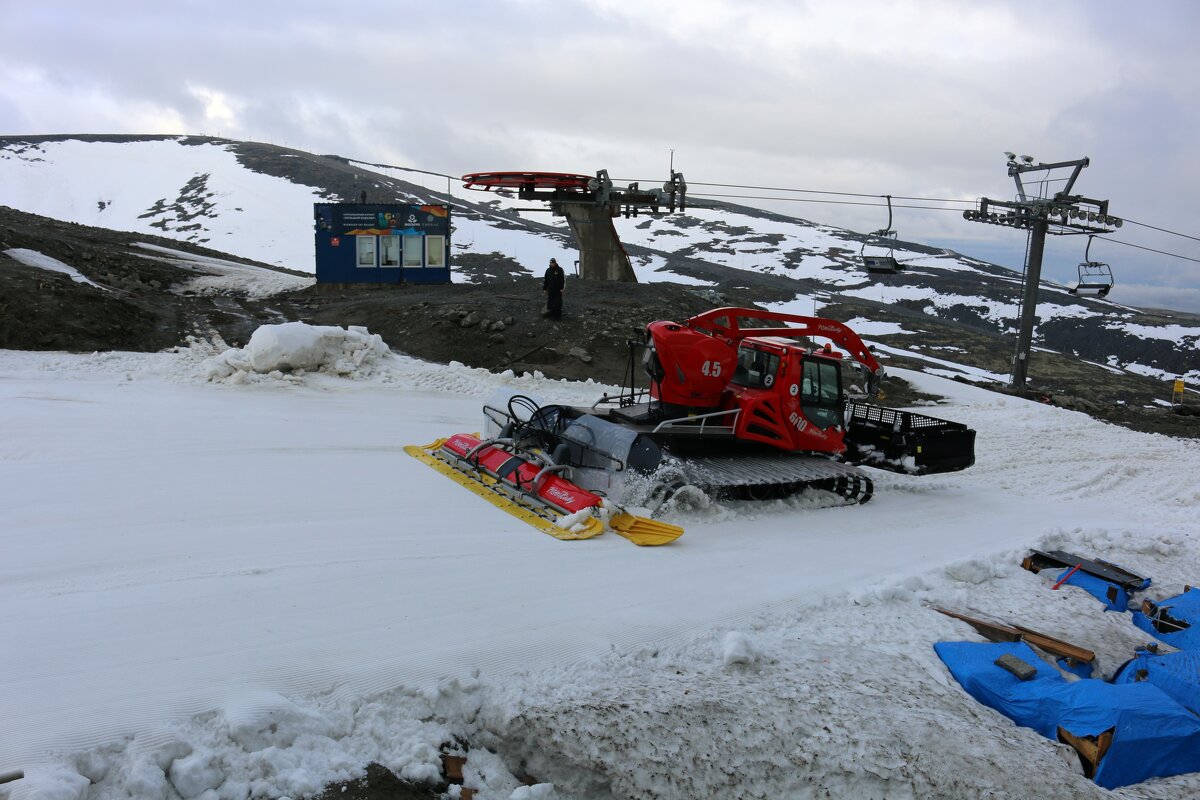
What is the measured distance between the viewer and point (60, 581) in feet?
18.0

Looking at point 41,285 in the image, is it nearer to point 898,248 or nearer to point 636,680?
point 636,680

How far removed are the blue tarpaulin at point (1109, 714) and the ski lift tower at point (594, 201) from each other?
1988 cm

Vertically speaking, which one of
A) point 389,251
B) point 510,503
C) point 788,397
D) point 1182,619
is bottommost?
point 1182,619

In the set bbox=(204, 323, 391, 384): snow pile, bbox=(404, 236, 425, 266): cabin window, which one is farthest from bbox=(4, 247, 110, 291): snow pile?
bbox=(404, 236, 425, 266): cabin window

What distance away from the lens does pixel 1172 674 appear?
5582 millimetres

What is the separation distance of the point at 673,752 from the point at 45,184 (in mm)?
82215

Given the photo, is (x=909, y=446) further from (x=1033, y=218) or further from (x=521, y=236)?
(x=521, y=236)

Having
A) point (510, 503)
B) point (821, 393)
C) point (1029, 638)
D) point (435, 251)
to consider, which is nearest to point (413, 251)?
point (435, 251)

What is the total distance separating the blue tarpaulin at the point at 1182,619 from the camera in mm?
6578

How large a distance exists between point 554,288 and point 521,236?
38.5 metres

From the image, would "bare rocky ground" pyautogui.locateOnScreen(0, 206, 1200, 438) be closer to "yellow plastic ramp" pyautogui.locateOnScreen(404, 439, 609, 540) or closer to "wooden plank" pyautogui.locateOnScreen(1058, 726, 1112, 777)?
"yellow plastic ramp" pyautogui.locateOnScreen(404, 439, 609, 540)

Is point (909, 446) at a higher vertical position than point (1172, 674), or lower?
higher

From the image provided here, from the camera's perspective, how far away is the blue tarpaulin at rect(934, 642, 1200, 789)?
4.66 metres

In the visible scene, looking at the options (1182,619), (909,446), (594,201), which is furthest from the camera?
(594,201)
